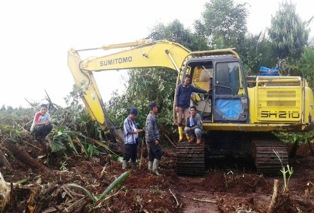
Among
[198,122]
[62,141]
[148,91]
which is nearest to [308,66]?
[148,91]

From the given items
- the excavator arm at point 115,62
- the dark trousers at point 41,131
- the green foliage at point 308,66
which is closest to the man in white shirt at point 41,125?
the dark trousers at point 41,131

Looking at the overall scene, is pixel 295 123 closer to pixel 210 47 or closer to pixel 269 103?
pixel 269 103

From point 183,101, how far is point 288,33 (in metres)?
10.8

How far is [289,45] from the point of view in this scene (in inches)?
688

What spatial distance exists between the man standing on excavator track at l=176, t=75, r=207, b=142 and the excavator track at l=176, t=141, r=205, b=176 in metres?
0.36

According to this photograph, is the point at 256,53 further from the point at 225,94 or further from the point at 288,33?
the point at 225,94

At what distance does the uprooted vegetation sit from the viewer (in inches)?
174

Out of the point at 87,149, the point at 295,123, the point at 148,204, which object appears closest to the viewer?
the point at 148,204

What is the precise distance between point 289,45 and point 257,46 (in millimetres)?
1349

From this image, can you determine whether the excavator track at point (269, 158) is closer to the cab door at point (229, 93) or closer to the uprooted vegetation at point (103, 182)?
the uprooted vegetation at point (103, 182)

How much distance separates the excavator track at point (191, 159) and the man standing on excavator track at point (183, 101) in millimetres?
358

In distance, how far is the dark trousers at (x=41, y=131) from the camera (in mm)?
9180

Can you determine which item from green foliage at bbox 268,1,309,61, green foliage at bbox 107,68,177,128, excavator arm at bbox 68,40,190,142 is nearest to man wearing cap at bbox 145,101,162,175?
excavator arm at bbox 68,40,190,142

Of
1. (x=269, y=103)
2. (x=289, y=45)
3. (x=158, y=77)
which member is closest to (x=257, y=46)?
(x=289, y=45)
